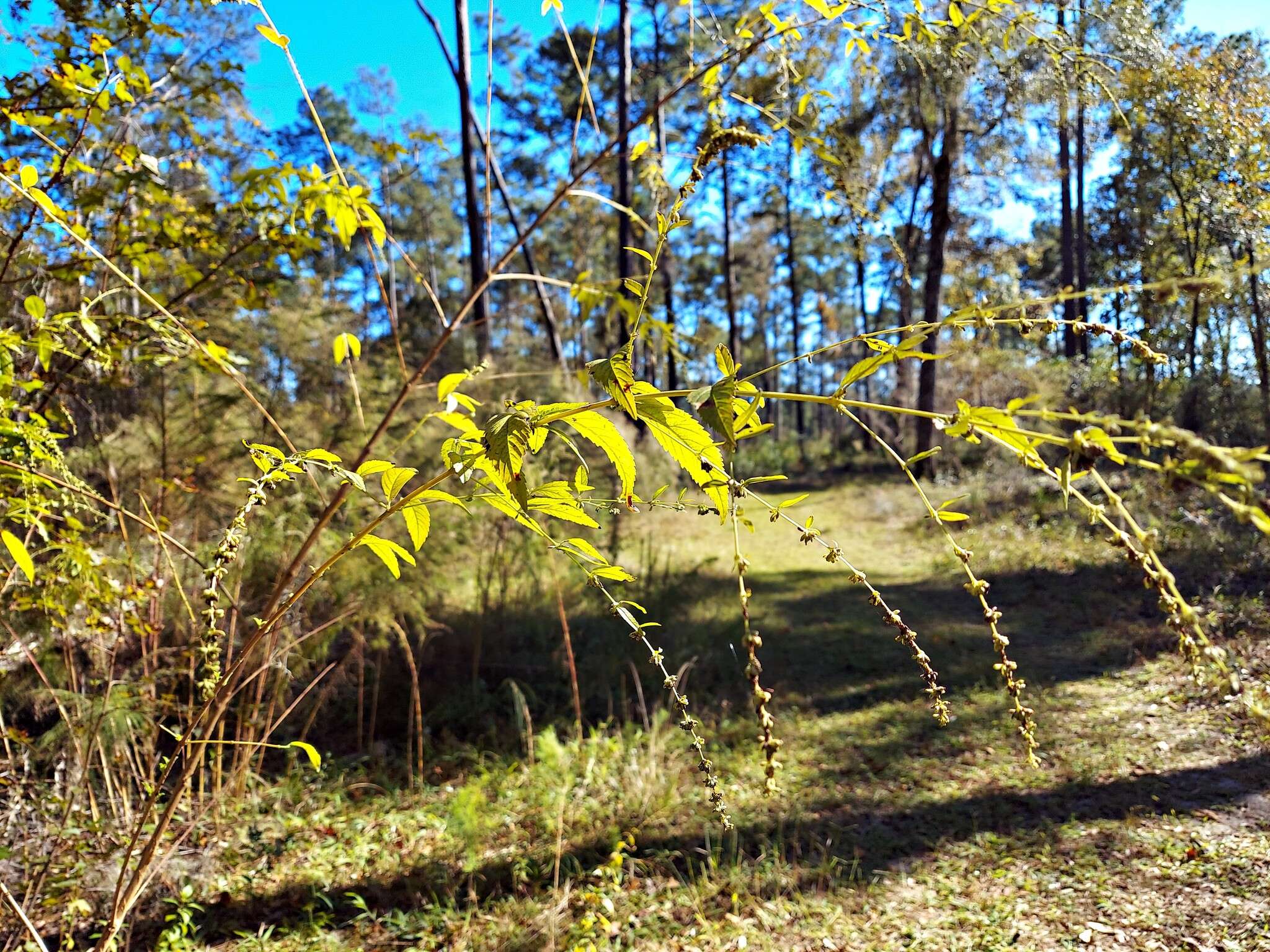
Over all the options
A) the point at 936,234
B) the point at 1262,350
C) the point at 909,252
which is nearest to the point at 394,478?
the point at 1262,350

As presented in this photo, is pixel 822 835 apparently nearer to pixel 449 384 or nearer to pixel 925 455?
pixel 449 384

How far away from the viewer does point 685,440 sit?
633 mm

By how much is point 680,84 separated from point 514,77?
18309 mm

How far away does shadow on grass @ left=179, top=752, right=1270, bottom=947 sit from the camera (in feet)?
9.21

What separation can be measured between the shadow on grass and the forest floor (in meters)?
0.01

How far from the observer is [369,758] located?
375 cm

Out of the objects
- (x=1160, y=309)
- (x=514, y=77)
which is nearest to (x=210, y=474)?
(x=1160, y=309)

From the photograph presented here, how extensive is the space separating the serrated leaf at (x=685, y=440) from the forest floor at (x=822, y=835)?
2370mm

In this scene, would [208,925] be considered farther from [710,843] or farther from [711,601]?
[711,601]

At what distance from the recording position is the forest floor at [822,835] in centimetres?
257

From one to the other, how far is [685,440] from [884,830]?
3.26 m

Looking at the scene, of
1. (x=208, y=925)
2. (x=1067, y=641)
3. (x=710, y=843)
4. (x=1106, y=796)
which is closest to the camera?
(x=208, y=925)

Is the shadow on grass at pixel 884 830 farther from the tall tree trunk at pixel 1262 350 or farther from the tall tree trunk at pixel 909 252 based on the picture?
the tall tree trunk at pixel 909 252

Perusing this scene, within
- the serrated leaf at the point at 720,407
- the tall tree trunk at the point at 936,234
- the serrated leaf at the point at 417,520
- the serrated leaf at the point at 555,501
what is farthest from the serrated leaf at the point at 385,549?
the tall tree trunk at the point at 936,234
